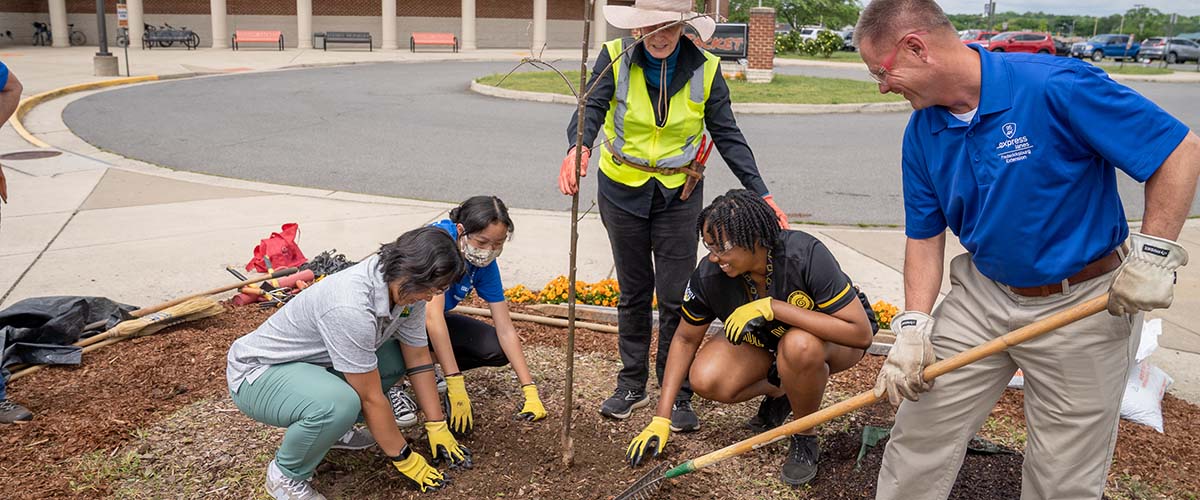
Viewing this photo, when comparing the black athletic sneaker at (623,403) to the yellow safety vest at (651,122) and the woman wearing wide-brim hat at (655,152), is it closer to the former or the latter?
the woman wearing wide-brim hat at (655,152)

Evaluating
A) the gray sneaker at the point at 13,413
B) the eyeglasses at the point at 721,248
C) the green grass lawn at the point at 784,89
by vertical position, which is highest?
the eyeglasses at the point at 721,248

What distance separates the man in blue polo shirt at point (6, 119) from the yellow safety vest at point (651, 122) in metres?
2.56

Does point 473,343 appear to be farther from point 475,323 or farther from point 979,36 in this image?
point 979,36

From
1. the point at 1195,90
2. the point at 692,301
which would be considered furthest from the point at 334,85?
the point at 1195,90

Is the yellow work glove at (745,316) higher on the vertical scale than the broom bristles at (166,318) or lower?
higher

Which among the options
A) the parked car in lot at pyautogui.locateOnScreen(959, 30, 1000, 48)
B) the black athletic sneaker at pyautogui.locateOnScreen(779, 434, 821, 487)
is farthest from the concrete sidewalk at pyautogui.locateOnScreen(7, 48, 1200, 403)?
the parked car in lot at pyautogui.locateOnScreen(959, 30, 1000, 48)

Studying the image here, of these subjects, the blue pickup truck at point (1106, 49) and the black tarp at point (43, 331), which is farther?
the blue pickup truck at point (1106, 49)

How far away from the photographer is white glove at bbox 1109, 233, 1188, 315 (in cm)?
229

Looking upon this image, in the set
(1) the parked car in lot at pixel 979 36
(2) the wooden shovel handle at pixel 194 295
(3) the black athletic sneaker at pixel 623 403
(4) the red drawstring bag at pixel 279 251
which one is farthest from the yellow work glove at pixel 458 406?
(1) the parked car in lot at pixel 979 36

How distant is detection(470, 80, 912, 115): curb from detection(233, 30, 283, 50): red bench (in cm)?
1750

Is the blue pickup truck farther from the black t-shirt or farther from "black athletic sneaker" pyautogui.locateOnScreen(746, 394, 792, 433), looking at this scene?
the black t-shirt

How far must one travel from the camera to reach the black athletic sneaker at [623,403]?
13.0ft

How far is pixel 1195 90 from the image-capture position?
23.7 metres

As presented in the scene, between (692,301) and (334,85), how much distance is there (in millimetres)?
16960
